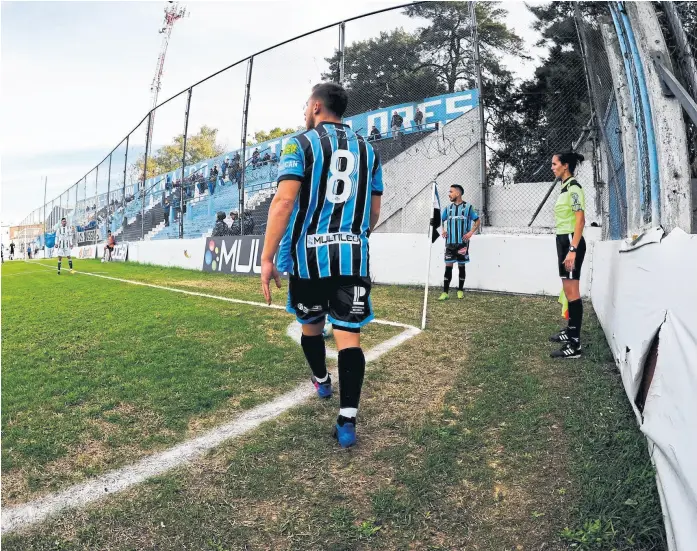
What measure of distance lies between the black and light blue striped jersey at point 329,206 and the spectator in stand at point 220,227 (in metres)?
12.9

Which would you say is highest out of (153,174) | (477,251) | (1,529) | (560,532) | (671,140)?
(153,174)

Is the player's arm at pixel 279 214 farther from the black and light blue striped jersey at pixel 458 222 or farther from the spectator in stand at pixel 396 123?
the spectator in stand at pixel 396 123

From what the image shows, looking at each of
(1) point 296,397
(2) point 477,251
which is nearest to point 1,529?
(1) point 296,397

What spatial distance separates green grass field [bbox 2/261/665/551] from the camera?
190cm

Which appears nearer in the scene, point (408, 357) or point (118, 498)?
point (118, 498)

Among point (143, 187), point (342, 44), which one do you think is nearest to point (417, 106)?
point (342, 44)

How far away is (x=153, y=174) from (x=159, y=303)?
17829 millimetres

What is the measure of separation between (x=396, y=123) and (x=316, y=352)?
33.9 feet

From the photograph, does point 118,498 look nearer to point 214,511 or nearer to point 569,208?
point 214,511

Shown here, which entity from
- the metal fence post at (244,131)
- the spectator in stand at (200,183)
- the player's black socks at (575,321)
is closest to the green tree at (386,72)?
the metal fence post at (244,131)

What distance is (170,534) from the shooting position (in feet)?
6.19

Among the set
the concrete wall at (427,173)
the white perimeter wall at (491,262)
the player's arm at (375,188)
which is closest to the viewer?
the player's arm at (375,188)

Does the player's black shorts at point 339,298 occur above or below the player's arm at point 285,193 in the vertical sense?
below

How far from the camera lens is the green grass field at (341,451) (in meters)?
1.90
